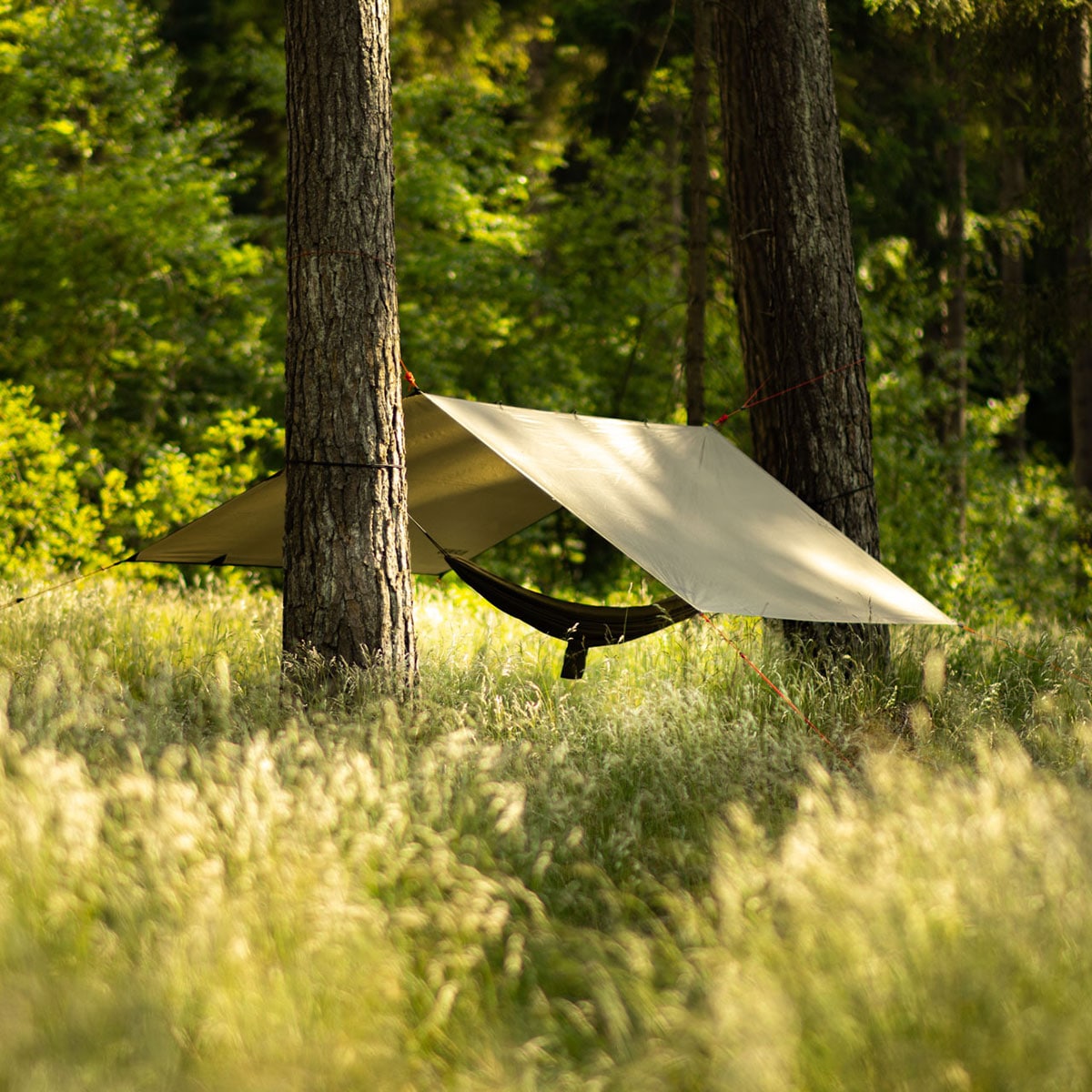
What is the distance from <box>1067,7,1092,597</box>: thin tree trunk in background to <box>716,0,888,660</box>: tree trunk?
254 cm

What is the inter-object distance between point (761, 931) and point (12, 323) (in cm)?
919

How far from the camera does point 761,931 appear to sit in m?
2.05

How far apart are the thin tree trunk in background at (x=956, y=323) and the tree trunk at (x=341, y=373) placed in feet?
23.8

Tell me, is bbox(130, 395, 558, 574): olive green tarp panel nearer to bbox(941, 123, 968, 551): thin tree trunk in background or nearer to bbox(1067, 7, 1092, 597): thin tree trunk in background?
bbox(1067, 7, 1092, 597): thin tree trunk in background

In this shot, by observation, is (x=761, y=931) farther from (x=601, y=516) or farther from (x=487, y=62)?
(x=487, y=62)

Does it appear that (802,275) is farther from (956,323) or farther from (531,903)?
(956,323)

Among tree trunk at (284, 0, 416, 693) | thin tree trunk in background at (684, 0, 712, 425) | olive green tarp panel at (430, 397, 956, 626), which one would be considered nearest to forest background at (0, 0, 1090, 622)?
thin tree trunk in background at (684, 0, 712, 425)

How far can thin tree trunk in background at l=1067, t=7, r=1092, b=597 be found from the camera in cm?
740

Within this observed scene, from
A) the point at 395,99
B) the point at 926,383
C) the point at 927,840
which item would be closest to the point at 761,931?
the point at 927,840

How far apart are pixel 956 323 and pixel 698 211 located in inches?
239

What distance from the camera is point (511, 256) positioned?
473 inches

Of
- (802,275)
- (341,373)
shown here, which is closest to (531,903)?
(341,373)

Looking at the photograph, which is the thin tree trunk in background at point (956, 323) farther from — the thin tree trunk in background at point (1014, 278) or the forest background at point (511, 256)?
the thin tree trunk in background at point (1014, 278)

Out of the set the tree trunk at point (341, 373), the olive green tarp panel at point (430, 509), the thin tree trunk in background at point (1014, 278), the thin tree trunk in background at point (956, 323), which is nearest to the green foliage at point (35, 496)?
the olive green tarp panel at point (430, 509)
